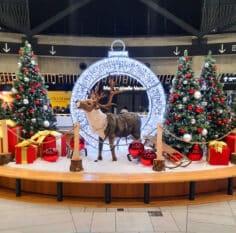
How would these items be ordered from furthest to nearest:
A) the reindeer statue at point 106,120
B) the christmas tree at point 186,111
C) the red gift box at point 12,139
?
the christmas tree at point 186,111
the red gift box at point 12,139
the reindeer statue at point 106,120

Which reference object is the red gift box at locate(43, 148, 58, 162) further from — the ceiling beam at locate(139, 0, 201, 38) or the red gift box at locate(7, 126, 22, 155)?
the ceiling beam at locate(139, 0, 201, 38)

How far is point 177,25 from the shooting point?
544 inches

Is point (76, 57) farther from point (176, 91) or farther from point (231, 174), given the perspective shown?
point (231, 174)

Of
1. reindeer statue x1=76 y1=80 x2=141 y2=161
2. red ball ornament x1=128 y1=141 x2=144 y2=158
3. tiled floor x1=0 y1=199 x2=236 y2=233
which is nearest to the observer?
tiled floor x1=0 y1=199 x2=236 y2=233

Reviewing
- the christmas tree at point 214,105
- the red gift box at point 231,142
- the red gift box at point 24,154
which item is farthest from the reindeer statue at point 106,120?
the red gift box at point 231,142

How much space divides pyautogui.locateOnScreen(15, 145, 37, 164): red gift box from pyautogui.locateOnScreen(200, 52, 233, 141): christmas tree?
3.70 metres

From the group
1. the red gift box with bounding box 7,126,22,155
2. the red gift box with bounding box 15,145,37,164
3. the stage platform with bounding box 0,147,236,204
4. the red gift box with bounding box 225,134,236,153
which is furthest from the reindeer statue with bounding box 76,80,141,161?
the red gift box with bounding box 225,134,236,153

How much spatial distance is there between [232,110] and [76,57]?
9.48 meters

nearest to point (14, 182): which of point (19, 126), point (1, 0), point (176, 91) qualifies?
point (19, 126)

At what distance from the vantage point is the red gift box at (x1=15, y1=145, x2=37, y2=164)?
496cm

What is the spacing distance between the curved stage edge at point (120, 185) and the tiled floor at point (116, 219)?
12.8 inches

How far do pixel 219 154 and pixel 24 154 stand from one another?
11.8 feet

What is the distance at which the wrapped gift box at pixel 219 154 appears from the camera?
502cm

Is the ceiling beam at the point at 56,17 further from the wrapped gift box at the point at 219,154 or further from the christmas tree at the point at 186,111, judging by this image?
the wrapped gift box at the point at 219,154
